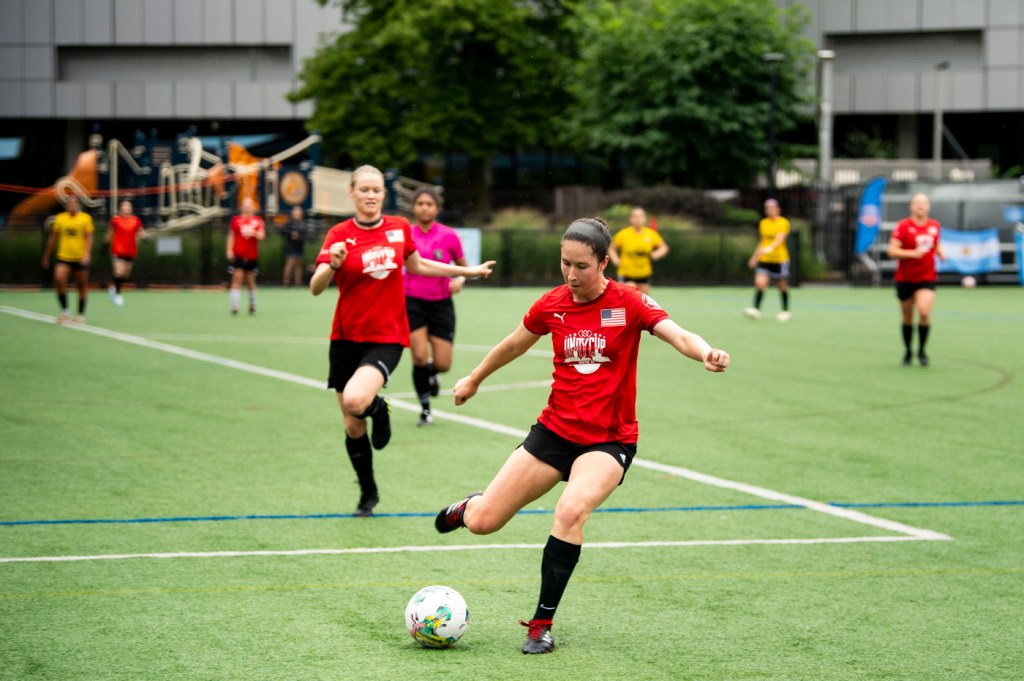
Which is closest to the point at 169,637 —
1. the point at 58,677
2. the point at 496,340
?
the point at 58,677

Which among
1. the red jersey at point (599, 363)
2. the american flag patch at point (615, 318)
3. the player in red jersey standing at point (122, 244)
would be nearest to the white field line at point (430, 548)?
the red jersey at point (599, 363)

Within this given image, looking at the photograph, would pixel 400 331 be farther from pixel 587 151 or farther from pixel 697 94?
pixel 587 151

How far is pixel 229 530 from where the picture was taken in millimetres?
7855

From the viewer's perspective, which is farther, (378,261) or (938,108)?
(938,108)

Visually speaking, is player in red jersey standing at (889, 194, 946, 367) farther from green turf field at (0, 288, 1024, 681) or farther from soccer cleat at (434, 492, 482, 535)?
soccer cleat at (434, 492, 482, 535)

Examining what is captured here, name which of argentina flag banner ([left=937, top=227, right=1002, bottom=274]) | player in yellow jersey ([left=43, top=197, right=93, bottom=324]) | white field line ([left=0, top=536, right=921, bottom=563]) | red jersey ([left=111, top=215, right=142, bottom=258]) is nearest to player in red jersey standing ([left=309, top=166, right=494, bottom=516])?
white field line ([left=0, top=536, right=921, bottom=563])

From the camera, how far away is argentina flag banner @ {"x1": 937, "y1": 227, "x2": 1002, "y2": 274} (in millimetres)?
38094

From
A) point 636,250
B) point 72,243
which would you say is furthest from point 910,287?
point 72,243

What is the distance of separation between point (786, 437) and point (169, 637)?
23.7ft

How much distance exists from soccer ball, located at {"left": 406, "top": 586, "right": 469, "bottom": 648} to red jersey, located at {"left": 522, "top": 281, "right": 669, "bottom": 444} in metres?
0.89

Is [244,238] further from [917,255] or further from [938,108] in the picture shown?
[938,108]

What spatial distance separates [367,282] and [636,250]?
572 inches

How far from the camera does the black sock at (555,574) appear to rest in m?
5.52

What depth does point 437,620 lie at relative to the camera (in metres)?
5.51
